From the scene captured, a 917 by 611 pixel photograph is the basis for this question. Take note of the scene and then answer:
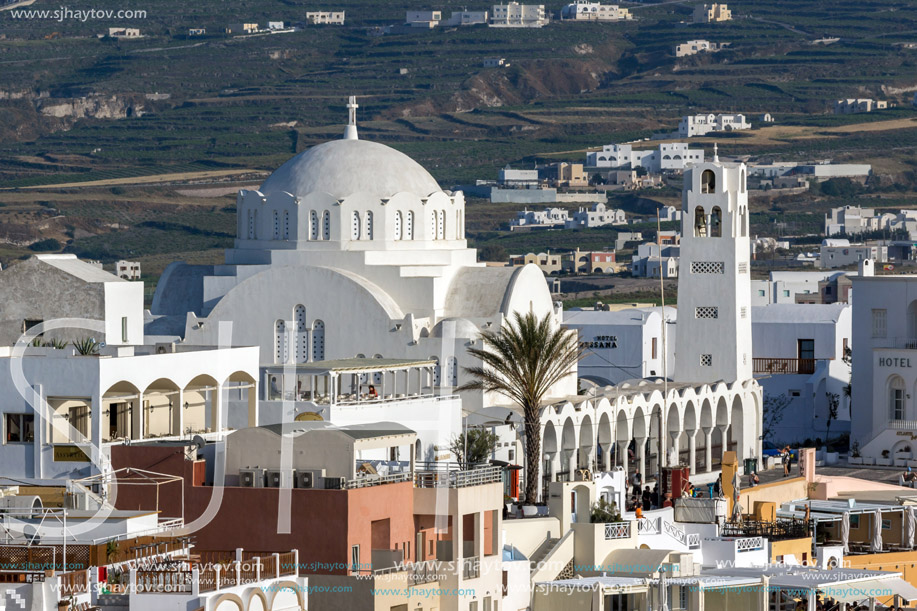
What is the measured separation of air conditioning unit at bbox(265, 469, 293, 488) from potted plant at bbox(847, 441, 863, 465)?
29.8 meters

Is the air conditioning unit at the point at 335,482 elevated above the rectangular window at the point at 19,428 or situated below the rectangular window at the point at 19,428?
below

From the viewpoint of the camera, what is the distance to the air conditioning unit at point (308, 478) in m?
25.6

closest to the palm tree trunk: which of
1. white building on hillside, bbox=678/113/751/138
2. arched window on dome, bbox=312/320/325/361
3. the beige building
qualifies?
arched window on dome, bbox=312/320/325/361

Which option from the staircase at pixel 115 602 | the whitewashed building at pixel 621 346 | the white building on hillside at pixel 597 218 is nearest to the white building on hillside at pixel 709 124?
the white building on hillside at pixel 597 218

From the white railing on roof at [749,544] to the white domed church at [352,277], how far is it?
585 inches

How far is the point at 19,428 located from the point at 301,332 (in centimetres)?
1735

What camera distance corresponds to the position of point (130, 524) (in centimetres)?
2375

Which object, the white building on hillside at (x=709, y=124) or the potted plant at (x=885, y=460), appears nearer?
the potted plant at (x=885, y=460)

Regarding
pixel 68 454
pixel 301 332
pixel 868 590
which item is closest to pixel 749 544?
pixel 868 590

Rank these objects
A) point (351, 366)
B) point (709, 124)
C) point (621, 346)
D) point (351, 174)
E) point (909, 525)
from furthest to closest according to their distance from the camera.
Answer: point (709, 124) < point (621, 346) < point (351, 174) < point (351, 366) < point (909, 525)

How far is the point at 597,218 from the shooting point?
146250 millimetres

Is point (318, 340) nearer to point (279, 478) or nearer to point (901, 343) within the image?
point (901, 343)

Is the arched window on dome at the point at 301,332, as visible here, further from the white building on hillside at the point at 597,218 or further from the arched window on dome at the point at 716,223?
the white building on hillside at the point at 597,218

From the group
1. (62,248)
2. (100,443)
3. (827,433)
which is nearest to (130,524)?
(100,443)
